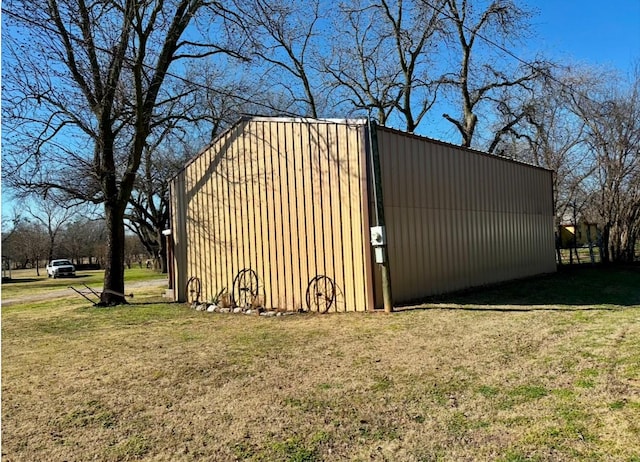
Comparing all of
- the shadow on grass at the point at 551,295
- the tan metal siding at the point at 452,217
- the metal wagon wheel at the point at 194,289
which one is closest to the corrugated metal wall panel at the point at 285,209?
the metal wagon wheel at the point at 194,289

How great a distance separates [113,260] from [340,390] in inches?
359

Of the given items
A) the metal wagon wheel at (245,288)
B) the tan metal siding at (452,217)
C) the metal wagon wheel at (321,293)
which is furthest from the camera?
the metal wagon wheel at (245,288)

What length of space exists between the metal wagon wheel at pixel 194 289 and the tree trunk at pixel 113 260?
5.86 feet

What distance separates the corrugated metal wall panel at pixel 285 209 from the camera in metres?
8.56

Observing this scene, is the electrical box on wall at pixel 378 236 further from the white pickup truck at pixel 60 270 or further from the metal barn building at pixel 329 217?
the white pickup truck at pixel 60 270

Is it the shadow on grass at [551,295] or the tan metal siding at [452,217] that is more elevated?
the tan metal siding at [452,217]

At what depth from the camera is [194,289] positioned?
36.5 feet

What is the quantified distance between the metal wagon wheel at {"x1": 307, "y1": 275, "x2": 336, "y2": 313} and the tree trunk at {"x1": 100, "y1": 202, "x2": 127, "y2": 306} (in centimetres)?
530

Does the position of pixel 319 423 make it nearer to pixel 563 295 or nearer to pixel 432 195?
pixel 432 195

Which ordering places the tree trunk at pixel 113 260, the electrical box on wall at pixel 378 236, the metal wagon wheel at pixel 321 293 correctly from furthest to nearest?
the tree trunk at pixel 113 260 → the metal wagon wheel at pixel 321 293 → the electrical box on wall at pixel 378 236

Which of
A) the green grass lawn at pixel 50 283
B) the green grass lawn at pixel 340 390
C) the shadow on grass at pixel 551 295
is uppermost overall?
the green grass lawn at pixel 50 283

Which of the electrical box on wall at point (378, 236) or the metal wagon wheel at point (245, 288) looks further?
the metal wagon wheel at point (245, 288)

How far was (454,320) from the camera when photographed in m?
7.19

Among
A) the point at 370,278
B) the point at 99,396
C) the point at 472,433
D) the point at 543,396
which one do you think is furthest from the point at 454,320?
the point at 99,396
